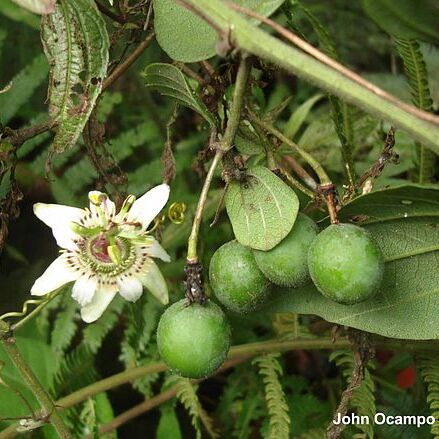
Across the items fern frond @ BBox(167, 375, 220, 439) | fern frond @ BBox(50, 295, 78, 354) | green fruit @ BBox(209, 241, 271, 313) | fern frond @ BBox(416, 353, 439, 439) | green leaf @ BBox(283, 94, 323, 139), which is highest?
green fruit @ BBox(209, 241, 271, 313)

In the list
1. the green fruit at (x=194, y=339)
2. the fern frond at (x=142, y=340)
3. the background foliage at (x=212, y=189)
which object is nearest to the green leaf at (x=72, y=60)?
the background foliage at (x=212, y=189)

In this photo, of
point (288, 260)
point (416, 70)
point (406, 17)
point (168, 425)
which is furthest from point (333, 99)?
point (168, 425)

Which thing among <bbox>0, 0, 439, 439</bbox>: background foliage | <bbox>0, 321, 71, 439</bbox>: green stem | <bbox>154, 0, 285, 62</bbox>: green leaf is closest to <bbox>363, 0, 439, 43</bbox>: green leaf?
<bbox>0, 0, 439, 439</bbox>: background foliage

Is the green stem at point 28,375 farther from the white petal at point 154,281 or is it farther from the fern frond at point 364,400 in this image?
the fern frond at point 364,400

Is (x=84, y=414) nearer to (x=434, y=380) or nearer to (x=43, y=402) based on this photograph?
(x=43, y=402)

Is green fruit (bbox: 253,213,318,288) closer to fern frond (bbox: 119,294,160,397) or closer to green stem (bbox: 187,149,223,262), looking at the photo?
Result: green stem (bbox: 187,149,223,262)

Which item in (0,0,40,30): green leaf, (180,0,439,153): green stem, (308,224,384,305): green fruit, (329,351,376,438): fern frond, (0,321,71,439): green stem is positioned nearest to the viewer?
(180,0,439,153): green stem
